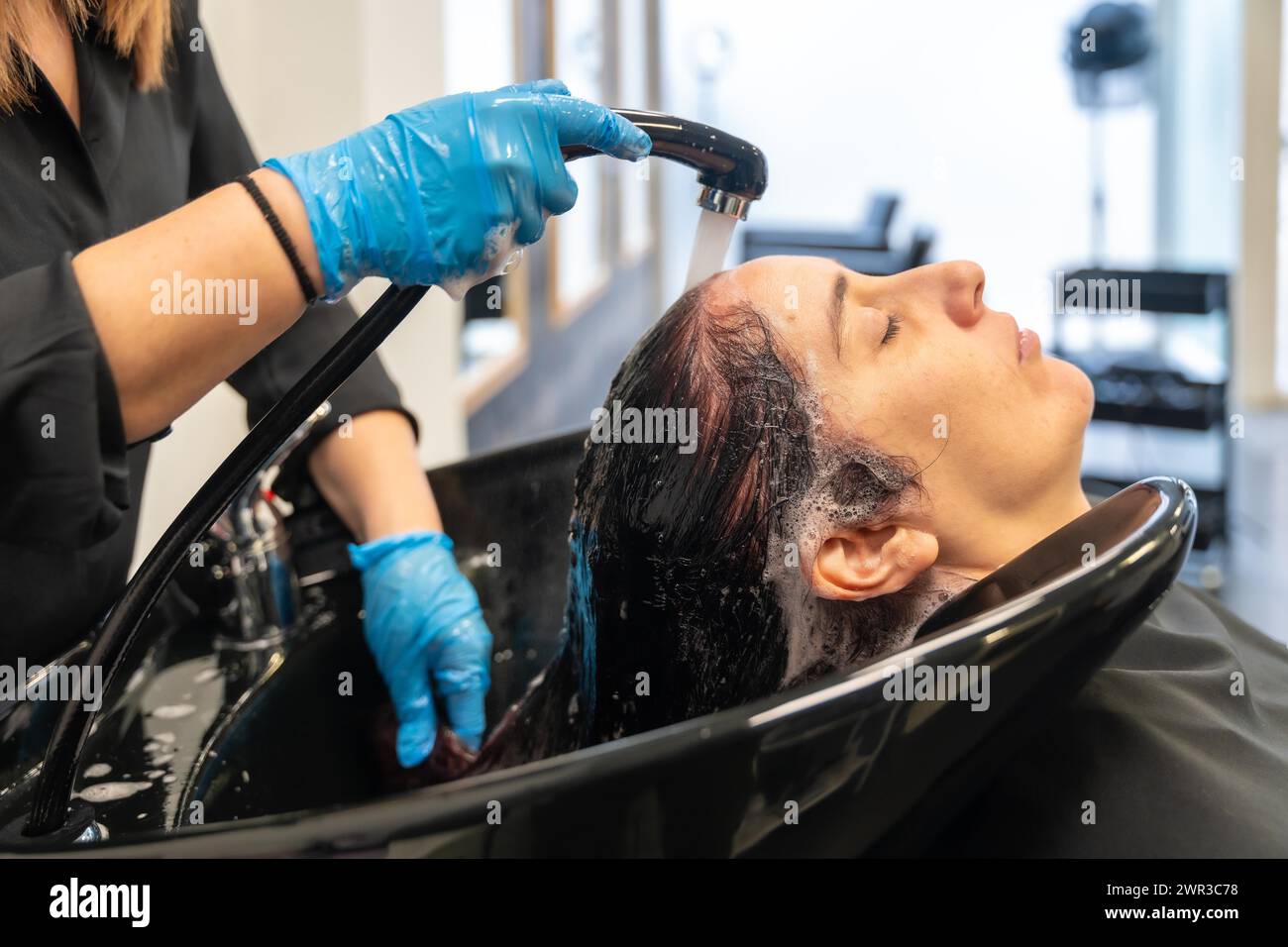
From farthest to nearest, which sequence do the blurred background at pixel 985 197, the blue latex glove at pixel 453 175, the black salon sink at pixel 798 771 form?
the blurred background at pixel 985 197 → the blue latex glove at pixel 453 175 → the black salon sink at pixel 798 771

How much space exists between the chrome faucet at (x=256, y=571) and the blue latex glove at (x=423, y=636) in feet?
0.26

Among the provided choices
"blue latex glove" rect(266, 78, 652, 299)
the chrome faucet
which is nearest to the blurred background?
the chrome faucet

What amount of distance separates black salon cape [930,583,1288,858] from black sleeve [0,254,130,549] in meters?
0.58

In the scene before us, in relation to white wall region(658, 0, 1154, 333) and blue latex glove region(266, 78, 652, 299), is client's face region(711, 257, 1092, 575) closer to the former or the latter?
blue latex glove region(266, 78, 652, 299)

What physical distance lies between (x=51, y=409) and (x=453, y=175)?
31 centimetres

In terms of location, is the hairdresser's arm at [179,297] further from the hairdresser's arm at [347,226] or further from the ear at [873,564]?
the ear at [873,564]

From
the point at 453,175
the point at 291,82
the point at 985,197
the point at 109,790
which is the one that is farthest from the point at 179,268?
the point at 985,197

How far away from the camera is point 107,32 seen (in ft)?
3.69

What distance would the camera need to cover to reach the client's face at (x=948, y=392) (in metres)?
0.98

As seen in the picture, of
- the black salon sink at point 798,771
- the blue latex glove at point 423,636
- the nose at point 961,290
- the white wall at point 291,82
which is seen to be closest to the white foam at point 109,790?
the black salon sink at point 798,771

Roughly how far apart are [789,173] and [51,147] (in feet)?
15.5

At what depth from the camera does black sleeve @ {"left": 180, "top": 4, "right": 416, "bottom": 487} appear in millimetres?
1291
